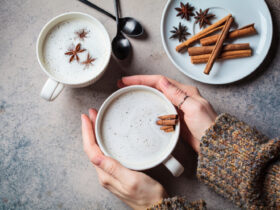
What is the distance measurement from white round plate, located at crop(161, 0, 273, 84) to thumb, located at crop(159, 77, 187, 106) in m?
0.11

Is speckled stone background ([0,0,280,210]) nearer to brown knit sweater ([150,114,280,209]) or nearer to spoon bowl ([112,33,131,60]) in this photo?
spoon bowl ([112,33,131,60])

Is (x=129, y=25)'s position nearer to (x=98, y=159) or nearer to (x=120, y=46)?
(x=120, y=46)

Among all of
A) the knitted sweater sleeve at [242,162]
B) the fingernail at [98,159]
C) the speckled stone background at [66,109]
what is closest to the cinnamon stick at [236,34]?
the speckled stone background at [66,109]

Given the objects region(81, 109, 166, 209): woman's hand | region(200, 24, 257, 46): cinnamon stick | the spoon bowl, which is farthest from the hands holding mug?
region(200, 24, 257, 46): cinnamon stick

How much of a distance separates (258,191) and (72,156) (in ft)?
2.27

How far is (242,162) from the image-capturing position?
811 millimetres

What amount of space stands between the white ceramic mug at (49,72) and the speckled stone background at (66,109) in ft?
0.44

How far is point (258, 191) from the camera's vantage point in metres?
0.82

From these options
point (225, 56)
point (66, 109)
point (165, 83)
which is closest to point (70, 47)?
point (66, 109)

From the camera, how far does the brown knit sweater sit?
80cm

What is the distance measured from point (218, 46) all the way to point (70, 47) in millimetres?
573

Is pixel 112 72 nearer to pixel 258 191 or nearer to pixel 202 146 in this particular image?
pixel 202 146

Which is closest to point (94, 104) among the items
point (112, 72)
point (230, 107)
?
point (112, 72)

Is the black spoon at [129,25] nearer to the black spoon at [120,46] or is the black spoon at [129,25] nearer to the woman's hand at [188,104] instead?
the black spoon at [120,46]
